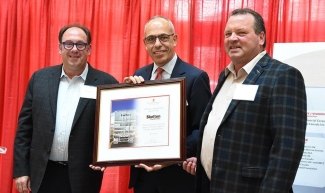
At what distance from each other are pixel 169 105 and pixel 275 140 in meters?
0.66

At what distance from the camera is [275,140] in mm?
1527

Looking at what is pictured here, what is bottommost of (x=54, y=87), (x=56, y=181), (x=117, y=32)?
(x=56, y=181)

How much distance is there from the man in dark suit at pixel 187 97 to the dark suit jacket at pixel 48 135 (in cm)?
31

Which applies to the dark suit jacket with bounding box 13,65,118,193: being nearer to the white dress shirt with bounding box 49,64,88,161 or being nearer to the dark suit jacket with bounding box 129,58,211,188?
the white dress shirt with bounding box 49,64,88,161

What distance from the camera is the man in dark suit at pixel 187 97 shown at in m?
2.14

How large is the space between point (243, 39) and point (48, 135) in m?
1.35

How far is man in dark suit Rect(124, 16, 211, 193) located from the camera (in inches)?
84.3

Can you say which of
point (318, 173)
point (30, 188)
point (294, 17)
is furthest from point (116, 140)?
point (294, 17)

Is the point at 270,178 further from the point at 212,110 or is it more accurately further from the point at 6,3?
the point at 6,3

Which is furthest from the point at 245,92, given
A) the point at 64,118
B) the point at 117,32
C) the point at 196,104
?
the point at 117,32

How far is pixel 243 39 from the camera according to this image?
177 centimetres

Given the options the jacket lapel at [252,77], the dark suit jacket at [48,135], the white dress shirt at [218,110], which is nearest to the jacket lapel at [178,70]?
the white dress shirt at [218,110]

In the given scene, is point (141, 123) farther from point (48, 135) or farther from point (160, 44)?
point (48, 135)

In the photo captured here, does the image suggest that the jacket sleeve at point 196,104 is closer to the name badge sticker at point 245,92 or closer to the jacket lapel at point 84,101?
the name badge sticker at point 245,92
